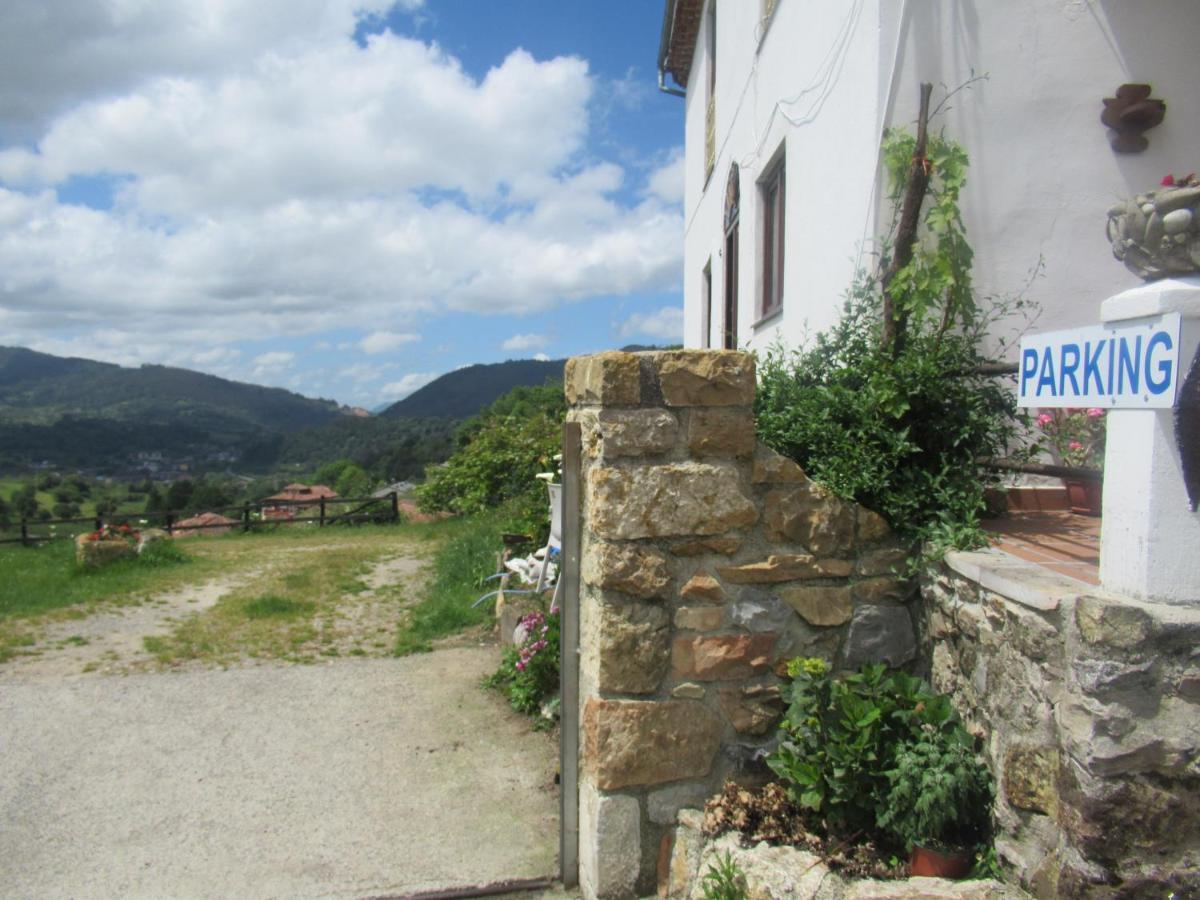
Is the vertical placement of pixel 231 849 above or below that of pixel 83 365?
below

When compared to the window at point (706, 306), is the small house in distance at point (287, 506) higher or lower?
lower

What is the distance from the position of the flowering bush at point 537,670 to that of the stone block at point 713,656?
2090 mm

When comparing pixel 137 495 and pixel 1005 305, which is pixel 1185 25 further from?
→ pixel 137 495

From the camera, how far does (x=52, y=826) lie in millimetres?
3926

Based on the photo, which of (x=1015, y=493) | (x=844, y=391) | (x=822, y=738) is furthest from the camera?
(x=1015, y=493)

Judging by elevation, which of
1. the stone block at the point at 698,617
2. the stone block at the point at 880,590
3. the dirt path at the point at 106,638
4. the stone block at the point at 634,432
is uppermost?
the stone block at the point at 634,432

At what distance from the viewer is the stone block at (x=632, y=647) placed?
305 centimetres

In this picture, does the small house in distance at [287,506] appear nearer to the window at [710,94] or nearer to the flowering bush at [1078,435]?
the window at [710,94]

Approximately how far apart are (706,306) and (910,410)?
7828 millimetres

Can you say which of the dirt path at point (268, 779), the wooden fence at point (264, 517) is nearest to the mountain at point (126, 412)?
the wooden fence at point (264, 517)

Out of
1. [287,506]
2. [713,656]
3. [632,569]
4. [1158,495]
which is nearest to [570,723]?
[713,656]

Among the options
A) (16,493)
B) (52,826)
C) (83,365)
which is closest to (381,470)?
(16,493)

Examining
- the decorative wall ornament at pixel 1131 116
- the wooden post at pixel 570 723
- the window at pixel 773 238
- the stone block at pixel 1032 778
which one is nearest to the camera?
the stone block at pixel 1032 778

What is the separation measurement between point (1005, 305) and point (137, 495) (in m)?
41.8
